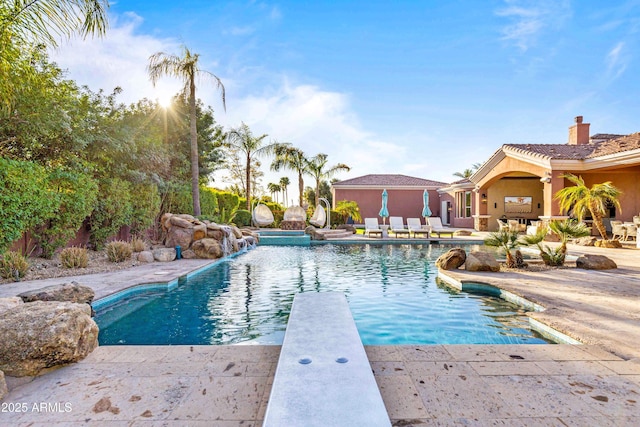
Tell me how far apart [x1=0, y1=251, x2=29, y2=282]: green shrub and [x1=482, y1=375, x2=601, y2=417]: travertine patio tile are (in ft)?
25.2

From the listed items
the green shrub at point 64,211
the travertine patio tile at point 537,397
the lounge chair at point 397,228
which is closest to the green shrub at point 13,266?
the green shrub at point 64,211

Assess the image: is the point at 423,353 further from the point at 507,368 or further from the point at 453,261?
the point at 453,261

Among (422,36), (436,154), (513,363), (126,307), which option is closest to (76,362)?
(126,307)

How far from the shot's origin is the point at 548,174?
13.9 metres

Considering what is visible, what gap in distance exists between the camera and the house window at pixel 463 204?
21583mm

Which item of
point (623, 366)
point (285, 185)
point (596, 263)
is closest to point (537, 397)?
point (623, 366)

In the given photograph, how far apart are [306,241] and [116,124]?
8.33 meters

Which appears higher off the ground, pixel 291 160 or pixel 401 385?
pixel 291 160

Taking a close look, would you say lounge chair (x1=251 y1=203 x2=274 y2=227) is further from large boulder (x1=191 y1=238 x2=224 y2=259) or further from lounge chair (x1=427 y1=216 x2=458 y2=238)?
large boulder (x1=191 y1=238 x2=224 y2=259)

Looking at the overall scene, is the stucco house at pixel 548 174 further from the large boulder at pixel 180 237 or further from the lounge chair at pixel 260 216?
the large boulder at pixel 180 237

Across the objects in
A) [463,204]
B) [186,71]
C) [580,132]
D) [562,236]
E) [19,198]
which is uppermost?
[186,71]

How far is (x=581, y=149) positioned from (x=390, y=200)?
12.5 m

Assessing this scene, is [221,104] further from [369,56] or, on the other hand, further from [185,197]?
[369,56]

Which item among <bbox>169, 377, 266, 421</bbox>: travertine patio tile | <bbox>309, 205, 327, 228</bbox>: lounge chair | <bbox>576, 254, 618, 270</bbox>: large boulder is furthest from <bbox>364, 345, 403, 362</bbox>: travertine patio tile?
<bbox>309, 205, 327, 228</bbox>: lounge chair
